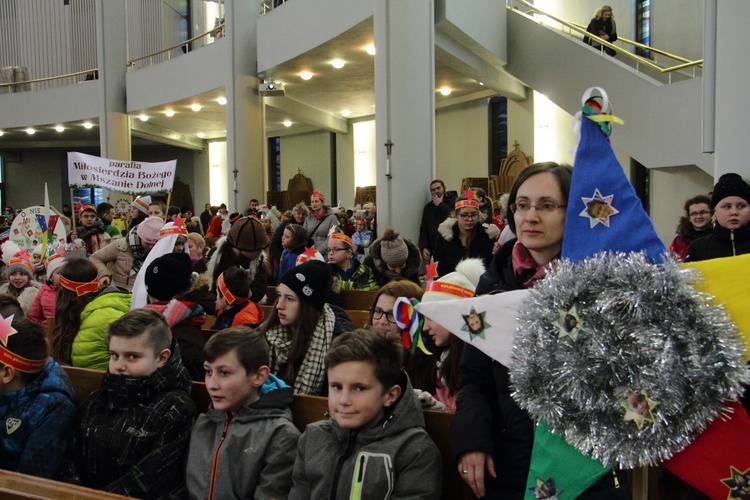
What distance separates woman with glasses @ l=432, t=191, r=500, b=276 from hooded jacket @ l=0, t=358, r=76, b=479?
3.66m

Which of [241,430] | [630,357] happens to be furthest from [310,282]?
[630,357]

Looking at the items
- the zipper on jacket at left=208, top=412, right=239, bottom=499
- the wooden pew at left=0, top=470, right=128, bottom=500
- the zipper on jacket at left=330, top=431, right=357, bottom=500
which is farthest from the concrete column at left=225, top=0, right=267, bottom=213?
the zipper on jacket at left=330, top=431, right=357, bottom=500

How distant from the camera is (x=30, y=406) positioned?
8.76 ft

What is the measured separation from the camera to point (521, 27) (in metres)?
11.5

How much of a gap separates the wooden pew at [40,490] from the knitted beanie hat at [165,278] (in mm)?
1691

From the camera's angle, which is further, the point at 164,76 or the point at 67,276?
the point at 164,76

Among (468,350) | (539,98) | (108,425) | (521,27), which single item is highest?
(521,27)

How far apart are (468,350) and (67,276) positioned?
2744 mm

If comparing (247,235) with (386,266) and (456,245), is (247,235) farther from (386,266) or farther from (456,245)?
(456,245)

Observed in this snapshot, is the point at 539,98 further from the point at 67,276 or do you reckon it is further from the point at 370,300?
the point at 67,276

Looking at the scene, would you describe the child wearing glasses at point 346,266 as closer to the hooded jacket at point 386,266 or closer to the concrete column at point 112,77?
the hooded jacket at point 386,266

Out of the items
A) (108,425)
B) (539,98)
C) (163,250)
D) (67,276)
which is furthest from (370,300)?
(539,98)

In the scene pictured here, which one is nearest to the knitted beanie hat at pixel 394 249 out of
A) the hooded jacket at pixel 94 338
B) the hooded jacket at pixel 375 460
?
the hooded jacket at pixel 94 338

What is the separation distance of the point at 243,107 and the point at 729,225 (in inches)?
420
